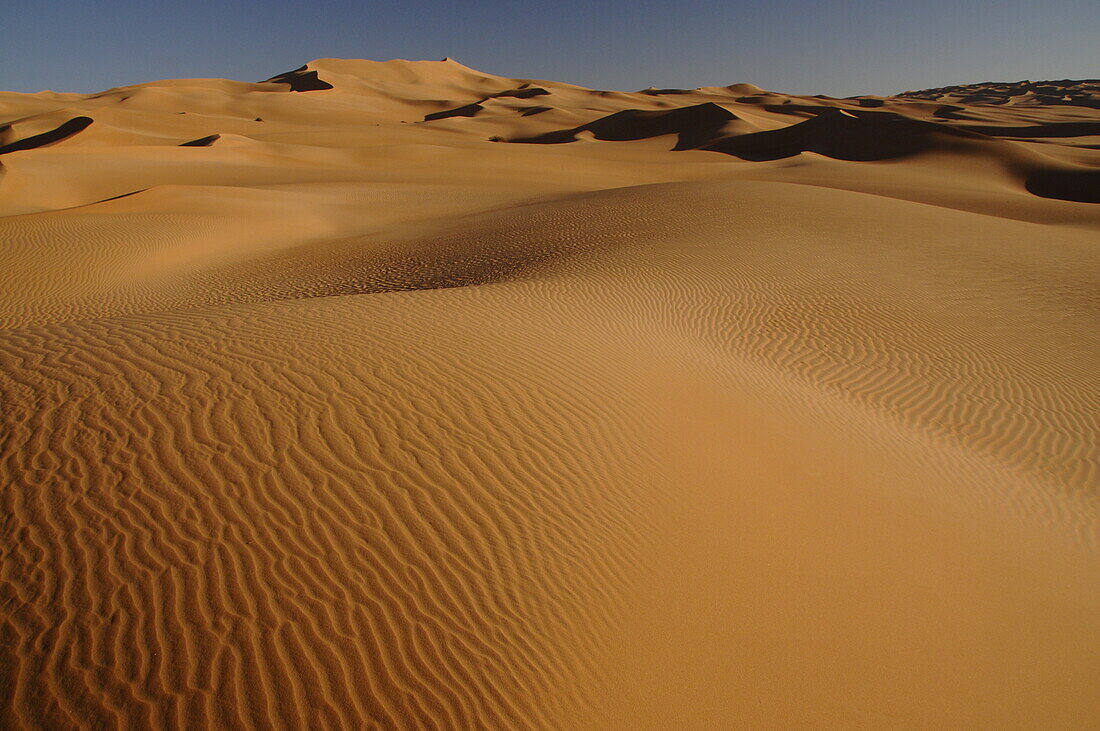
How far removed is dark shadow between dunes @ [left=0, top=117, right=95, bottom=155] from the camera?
40531 mm

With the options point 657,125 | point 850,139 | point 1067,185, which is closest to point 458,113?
point 657,125

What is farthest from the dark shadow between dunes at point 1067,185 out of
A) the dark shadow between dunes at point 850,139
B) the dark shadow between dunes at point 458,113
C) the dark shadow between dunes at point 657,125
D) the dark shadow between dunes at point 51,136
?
the dark shadow between dunes at point 51,136

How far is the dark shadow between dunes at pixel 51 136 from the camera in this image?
4053 centimetres

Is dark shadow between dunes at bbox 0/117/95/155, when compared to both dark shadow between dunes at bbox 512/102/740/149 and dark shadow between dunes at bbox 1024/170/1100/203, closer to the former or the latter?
dark shadow between dunes at bbox 512/102/740/149

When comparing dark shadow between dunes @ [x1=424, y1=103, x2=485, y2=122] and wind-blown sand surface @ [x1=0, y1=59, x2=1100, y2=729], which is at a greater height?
dark shadow between dunes @ [x1=424, y1=103, x2=485, y2=122]

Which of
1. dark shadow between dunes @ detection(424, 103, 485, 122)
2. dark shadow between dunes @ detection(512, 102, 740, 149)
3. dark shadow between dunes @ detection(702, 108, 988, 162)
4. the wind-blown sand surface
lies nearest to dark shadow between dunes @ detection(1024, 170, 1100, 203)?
dark shadow between dunes @ detection(702, 108, 988, 162)

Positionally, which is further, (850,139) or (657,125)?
(657,125)

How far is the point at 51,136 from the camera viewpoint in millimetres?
41438

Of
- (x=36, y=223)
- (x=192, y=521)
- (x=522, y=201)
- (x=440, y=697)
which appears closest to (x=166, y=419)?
(x=192, y=521)

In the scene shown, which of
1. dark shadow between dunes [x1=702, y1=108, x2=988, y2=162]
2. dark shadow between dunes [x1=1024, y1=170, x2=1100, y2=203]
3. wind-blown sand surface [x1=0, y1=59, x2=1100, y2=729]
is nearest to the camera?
wind-blown sand surface [x1=0, y1=59, x2=1100, y2=729]

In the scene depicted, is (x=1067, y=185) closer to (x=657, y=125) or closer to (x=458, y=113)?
(x=657, y=125)

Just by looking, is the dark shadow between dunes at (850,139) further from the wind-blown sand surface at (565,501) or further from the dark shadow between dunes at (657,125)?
the wind-blown sand surface at (565,501)

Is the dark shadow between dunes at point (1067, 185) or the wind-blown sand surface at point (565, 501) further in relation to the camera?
the dark shadow between dunes at point (1067, 185)

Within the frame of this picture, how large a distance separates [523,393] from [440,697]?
3245mm
